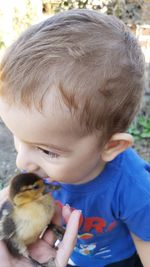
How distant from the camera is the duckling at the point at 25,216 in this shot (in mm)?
1529

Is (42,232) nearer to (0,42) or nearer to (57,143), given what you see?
(57,143)

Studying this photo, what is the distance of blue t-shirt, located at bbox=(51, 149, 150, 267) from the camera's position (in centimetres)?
151

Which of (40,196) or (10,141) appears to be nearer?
(40,196)

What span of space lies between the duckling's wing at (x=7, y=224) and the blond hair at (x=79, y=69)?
1.59 feet

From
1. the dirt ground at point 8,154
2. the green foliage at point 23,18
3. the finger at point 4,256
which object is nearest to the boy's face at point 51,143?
the finger at point 4,256

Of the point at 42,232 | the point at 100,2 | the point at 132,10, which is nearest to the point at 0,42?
the point at 100,2

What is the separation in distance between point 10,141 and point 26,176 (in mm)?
1915

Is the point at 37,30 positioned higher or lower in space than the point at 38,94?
higher

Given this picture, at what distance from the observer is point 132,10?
4.19 m

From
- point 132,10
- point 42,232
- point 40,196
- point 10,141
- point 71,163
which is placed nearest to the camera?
point 71,163

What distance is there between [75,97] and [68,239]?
557 mm

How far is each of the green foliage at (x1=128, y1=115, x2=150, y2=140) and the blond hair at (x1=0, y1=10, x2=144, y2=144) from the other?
189 centimetres

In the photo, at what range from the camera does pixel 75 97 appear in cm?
122

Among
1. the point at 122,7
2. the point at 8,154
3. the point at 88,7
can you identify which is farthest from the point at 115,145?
the point at 88,7
